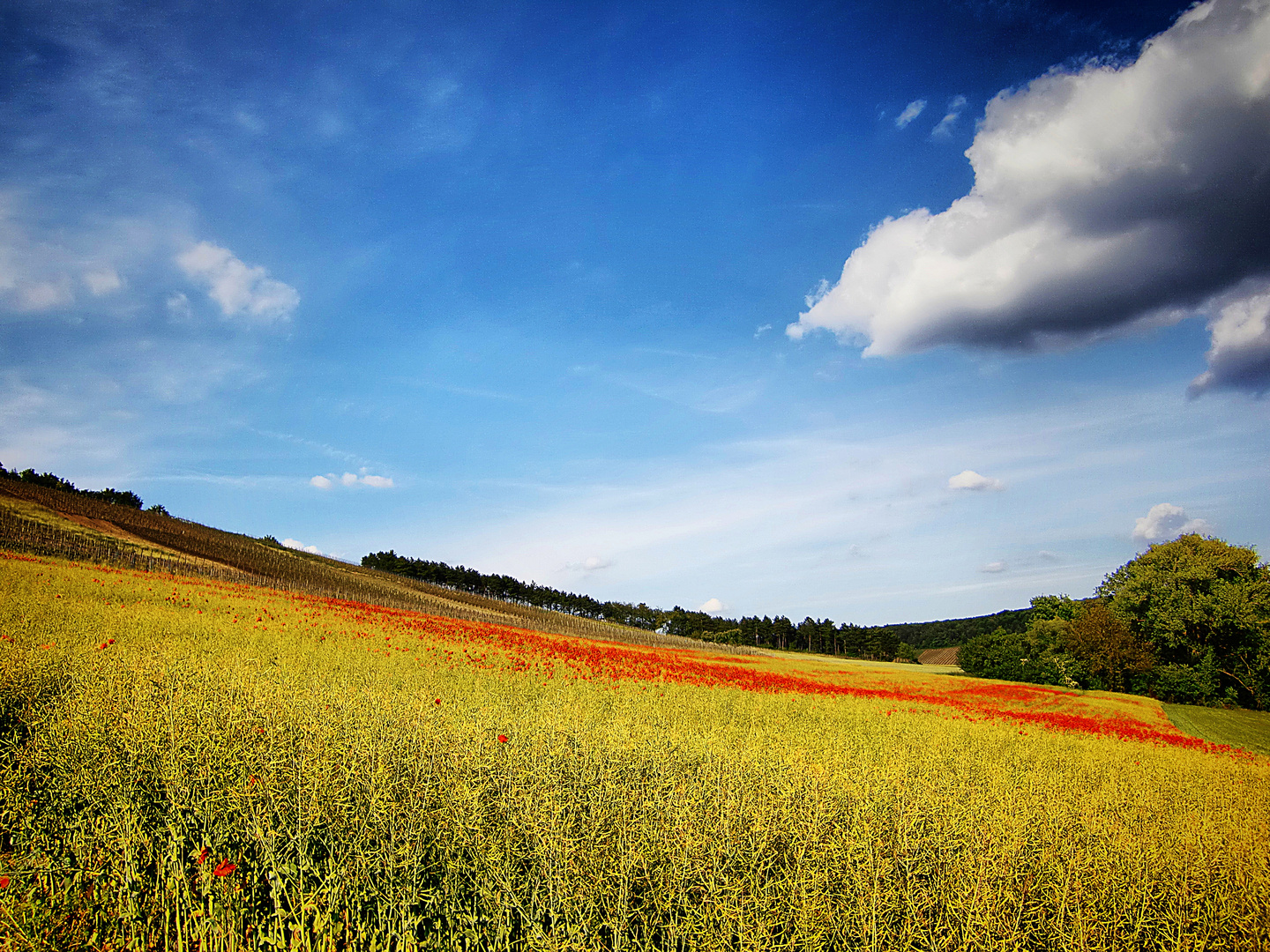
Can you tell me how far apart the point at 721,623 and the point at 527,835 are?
437 ft

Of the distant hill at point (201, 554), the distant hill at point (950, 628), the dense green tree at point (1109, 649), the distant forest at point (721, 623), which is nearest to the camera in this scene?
the distant hill at point (201, 554)

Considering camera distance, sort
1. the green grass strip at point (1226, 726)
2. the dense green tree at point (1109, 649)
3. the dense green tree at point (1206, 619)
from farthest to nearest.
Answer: the dense green tree at point (1109, 649)
the dense green tree at point (1206, 619)
the green grass strip at point (1226, 726)

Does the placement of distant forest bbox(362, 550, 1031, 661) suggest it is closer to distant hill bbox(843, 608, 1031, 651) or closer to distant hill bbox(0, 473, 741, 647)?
distant hill bbox(843, 608, 1031, 651)

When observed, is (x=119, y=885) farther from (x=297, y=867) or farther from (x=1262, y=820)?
(x=1262, y=820)

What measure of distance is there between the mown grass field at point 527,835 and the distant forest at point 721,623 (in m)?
93.3

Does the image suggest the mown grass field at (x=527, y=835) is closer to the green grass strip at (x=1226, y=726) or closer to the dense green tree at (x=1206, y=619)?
the green grass strip at (x=1226, y=726)

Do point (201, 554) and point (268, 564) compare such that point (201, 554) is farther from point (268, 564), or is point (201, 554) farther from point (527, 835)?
point (527, 835)

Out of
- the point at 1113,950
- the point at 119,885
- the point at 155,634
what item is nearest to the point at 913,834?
the point at 1113,950

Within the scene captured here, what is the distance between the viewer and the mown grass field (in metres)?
2.97

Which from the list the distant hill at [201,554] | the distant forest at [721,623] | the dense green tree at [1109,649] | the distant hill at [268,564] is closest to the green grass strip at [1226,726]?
the dense green tree at [1109,649]

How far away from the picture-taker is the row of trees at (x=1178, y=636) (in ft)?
113

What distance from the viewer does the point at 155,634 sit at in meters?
10.8

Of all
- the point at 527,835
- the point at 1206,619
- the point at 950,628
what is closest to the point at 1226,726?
the point at 1206,619

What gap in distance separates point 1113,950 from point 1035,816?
2.17m
